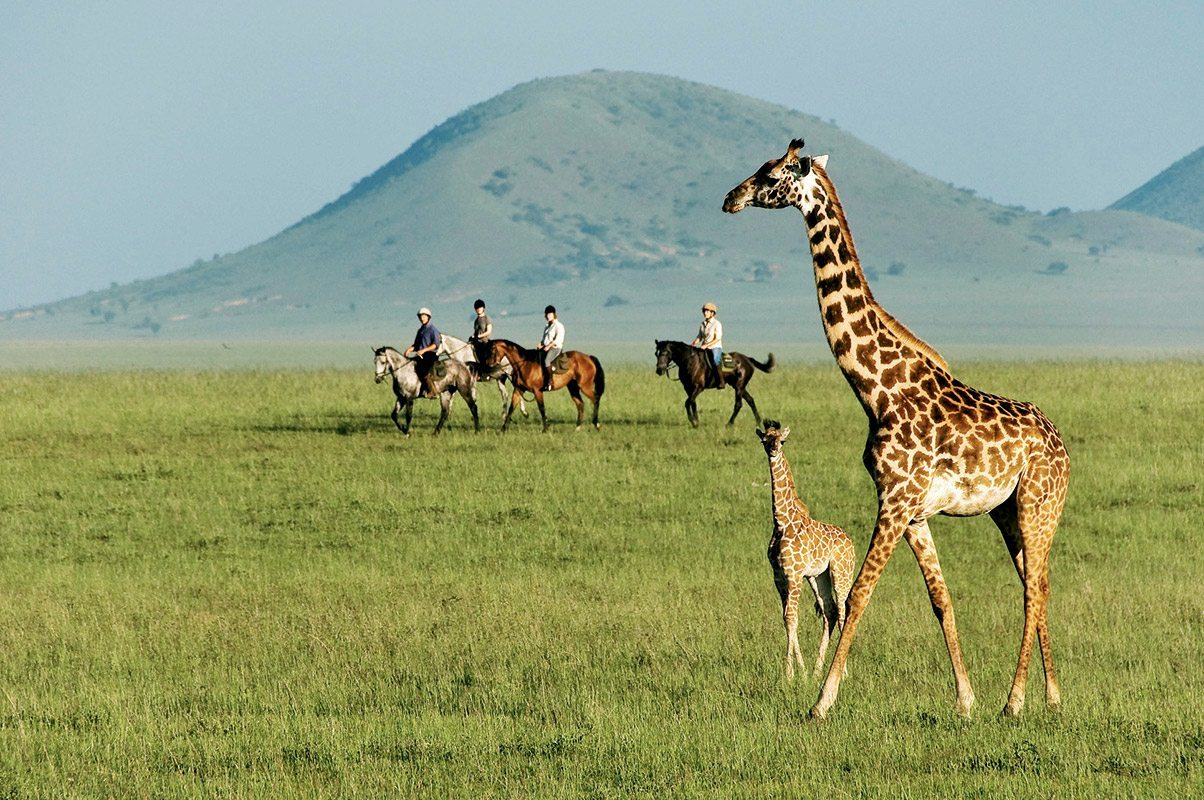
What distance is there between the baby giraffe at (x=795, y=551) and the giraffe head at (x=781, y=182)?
1678 mm

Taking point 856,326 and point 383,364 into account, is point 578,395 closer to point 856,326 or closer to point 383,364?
point 383,364

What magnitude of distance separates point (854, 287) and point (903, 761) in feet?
10.1

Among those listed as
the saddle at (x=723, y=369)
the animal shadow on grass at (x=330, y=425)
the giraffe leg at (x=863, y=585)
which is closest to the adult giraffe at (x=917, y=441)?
the giraffe leg at (x=863, y=585)

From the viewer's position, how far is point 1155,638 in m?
14.1

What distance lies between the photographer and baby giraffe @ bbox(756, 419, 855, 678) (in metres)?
11.9

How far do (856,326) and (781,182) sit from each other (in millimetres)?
1091

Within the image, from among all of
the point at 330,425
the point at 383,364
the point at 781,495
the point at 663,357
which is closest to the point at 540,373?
the point at 663,357

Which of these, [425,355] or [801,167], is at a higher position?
[801,167]

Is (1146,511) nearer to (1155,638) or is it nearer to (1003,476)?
(1155,638)

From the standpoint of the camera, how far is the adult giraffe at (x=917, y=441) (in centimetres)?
1069

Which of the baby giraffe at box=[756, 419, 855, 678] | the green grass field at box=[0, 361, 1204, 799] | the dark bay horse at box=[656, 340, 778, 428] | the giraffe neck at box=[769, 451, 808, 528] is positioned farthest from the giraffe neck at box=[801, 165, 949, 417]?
the dark bay horse at box=[656, 340, 778, 428]

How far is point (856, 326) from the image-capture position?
36.1 ft

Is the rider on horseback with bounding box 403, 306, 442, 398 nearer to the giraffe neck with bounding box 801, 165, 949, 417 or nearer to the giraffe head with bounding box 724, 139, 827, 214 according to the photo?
the giraffe neck with bounding box 801, 165, 949, 417

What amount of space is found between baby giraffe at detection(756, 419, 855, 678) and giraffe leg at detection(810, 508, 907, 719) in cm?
102
